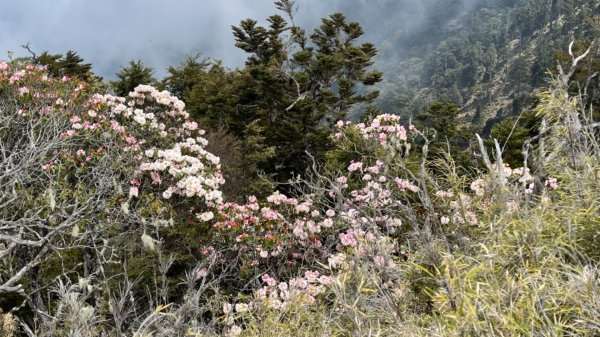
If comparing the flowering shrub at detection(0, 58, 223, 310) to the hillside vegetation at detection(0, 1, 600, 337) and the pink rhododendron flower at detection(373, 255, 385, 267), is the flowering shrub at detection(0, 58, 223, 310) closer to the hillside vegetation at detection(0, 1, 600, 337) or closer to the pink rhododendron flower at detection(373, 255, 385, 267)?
the hillside vegetation at detection(0, 1, 600, 337)

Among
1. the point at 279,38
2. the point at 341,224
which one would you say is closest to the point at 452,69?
the point at 279,38

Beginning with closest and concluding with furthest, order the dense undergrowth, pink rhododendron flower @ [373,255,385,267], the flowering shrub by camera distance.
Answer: the dense undergrowth → pink rhododendron flower @ [373,255,385,267] → the flowering shrub

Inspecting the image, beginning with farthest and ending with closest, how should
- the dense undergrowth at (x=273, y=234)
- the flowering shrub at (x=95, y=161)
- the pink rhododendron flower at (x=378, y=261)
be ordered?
1. the flowering shrub at (x=95, y=161)
2. the pink rhododendron flower at (x=378, y=261)
3. the dense undergrowth at (x=273, y=234)

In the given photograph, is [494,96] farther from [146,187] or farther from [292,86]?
[146,187]

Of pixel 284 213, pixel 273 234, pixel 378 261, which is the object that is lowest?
pixel 273 234

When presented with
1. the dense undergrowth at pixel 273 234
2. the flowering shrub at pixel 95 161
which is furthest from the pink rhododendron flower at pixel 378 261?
the flowering shrub at pixel 95 161

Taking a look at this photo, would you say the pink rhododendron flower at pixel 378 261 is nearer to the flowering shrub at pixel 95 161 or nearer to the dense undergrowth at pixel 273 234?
the dense undergrowth at pixel 273 234

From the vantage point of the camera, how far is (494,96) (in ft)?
297

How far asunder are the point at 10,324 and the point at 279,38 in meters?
18.3

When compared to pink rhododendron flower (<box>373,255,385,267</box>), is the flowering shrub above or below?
above

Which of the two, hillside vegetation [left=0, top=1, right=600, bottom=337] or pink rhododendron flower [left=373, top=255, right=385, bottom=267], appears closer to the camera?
hillside vegetation [left=0, top=1, right=600, bottom=337]

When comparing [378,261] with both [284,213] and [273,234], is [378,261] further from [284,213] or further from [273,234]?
[284,213]

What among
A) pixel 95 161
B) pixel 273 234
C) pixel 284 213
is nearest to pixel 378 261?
pixel 273 234

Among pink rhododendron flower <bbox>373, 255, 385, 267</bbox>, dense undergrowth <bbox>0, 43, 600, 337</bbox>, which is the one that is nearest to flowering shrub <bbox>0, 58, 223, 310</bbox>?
dense undergrowth <bbox>0, 43, 600, 337</bbox>
